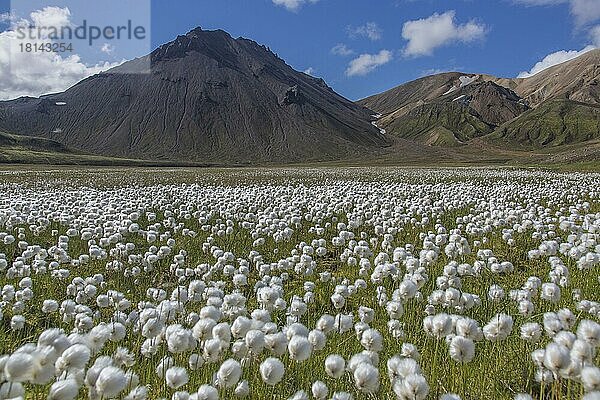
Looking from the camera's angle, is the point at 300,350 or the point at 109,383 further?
the point at 300,350

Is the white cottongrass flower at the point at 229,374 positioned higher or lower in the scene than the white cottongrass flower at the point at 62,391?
lower

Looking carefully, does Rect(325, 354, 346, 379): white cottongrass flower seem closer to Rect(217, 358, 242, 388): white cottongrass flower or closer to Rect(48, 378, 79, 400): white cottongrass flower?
Rect(217, 358, 242, 388): white cottongrass flower

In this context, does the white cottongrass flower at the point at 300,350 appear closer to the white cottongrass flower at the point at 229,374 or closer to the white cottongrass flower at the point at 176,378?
the white cottongrass flower at the point at 229,374

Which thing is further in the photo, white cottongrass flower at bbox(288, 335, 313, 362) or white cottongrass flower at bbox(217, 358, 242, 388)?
white cottongrass flower at bbox(288, 335, 313, 362)

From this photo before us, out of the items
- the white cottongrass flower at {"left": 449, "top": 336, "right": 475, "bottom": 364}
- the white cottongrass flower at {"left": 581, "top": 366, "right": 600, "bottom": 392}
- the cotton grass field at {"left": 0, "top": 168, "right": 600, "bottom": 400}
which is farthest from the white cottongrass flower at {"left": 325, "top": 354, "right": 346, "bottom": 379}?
the white cottongrass flower at {"left": 581, "top": 366, "right": 600, "bottom": 392}

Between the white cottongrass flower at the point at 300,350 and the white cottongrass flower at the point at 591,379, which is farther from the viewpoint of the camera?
the white cottongrass flower at the point at 300,350

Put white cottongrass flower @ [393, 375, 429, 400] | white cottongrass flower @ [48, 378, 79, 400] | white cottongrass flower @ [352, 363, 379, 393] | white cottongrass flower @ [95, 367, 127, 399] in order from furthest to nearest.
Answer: white cottongrass flower @ [352, 363, 379, 393]
white cottongrass flower @ [393, 375, 429, 400]
white cottongrass flower @ [95, 367, 127, 399]
white cottongrass flower @ [48, 378, 79, 400]

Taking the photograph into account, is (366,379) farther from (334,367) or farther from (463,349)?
(463,349)

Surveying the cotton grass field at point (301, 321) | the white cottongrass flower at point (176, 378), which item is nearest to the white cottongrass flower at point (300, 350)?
Answer: the cotton grass field at point (301, 321)

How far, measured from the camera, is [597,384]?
2.69 m

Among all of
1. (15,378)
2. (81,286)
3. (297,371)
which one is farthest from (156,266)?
(15,378)

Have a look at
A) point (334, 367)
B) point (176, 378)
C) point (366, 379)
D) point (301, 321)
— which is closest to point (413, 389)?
point (366, 379)

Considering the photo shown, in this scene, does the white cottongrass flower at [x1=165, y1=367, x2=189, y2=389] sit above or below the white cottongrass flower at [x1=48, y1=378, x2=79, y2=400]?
below

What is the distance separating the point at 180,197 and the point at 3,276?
11489mm
